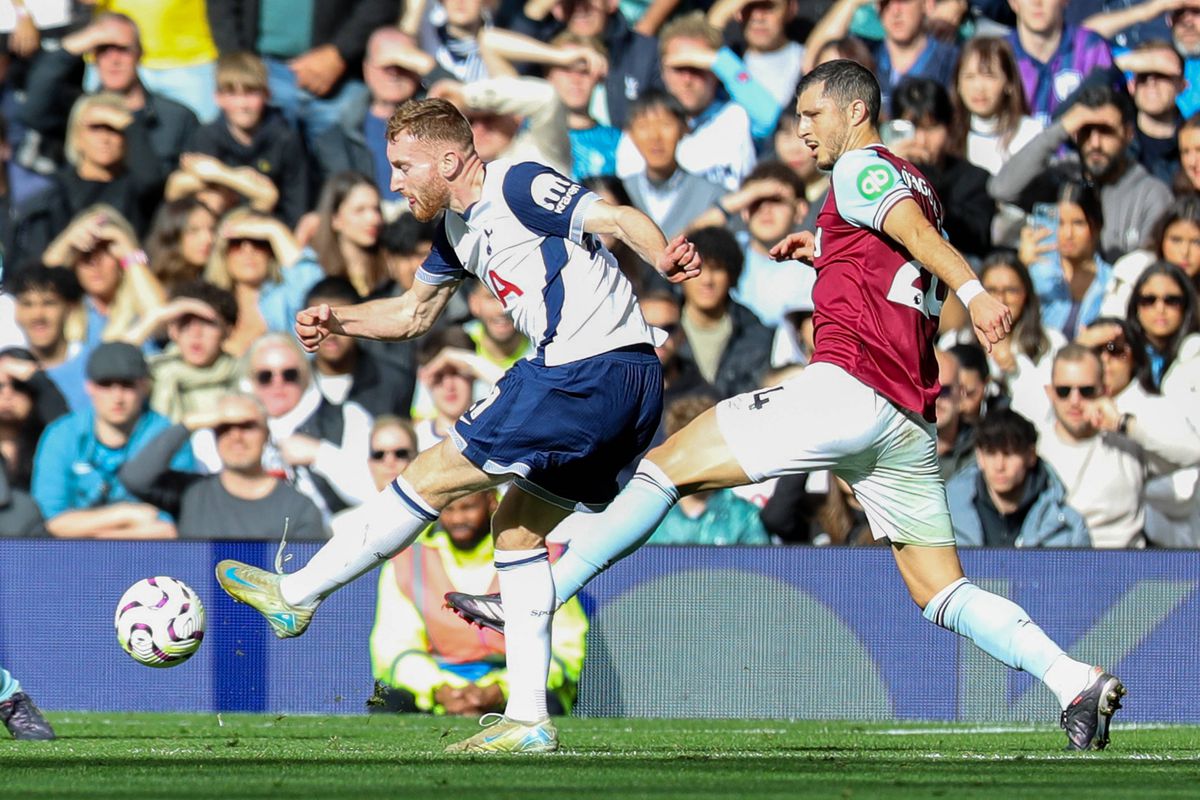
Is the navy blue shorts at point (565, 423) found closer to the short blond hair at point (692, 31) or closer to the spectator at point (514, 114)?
the spectator at point (514, 114)

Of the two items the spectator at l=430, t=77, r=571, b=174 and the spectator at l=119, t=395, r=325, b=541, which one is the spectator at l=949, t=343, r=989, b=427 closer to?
the spectator at l=430, t=77, r=571, b=174

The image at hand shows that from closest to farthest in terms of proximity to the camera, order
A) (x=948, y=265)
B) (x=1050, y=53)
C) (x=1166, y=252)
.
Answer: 1. (x=948, y=265)
2. (x=1166, y=252)
3. (x=1050, y=53)

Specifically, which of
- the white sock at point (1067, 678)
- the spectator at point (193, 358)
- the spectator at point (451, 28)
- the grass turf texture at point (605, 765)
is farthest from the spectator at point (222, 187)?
the white sock at point (1067, 678)

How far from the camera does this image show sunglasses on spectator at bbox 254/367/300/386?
36.6ft

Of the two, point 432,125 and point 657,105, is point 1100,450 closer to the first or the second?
point 657,105

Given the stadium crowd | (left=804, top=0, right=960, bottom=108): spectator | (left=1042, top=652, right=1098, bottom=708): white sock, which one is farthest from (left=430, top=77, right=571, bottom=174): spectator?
(left=1042, top=652, right=1098, bottom=708): white sock

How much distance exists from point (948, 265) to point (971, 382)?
4.66 m

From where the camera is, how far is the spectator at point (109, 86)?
12250 millimetres

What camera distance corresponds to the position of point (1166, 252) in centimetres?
1062

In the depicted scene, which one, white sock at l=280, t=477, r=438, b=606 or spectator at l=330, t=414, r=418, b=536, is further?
spectator at l=330, t=414, r=418, b=536

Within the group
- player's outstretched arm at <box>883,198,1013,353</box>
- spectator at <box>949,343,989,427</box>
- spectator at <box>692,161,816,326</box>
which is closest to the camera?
player's outstretched arm at <box>883,198,1013,353</box>

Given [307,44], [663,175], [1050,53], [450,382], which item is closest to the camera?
[450,382]

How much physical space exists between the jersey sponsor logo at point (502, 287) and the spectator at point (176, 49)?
6.54m

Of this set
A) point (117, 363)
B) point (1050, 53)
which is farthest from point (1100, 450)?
point (117, 363)
